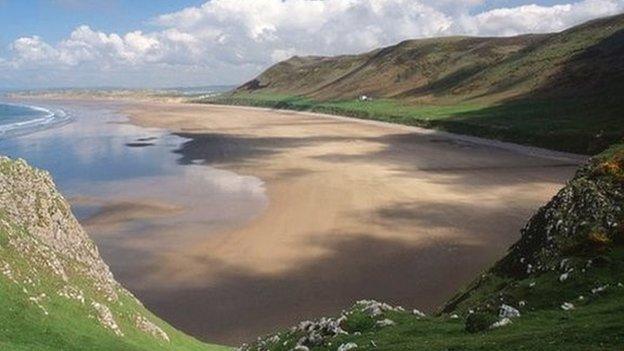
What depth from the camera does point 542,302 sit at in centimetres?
2317

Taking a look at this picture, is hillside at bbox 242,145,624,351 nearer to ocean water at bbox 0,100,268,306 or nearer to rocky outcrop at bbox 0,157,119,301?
rocky outcrop at bbox 0,157,119,301

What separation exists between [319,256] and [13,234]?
2648 cm

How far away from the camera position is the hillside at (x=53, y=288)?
1988cm

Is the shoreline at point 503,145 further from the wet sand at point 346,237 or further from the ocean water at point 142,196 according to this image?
the ocean water at point 142,196

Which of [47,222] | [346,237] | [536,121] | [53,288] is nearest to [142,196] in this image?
[346,237]

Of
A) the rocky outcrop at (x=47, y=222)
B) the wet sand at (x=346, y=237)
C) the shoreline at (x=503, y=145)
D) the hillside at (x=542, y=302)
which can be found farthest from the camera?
the shoreline at (x=503, y=145)

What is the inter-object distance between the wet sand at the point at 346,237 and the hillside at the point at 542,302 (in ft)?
27.5

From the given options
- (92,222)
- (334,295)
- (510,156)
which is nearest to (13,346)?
(334,295)

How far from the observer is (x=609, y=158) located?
32.0 m

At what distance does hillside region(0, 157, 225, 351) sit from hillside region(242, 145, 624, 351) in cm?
561

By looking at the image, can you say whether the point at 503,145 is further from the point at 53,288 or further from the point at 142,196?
the point at 53,288

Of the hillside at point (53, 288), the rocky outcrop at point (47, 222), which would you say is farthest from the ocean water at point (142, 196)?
the hillside at point (53, 288)

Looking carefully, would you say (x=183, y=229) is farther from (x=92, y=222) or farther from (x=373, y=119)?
(x=373, y=119)

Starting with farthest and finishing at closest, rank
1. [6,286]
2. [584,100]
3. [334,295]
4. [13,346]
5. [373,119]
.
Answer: [373,119] → [584,100] → [334,295] → [6,286] → [13,346]
